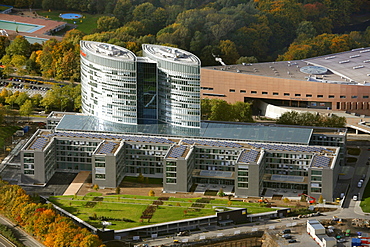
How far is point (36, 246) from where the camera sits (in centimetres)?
19875

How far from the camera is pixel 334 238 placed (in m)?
197

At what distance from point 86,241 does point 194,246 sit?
2231 centimetres

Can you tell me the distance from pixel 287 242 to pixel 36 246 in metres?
50.5

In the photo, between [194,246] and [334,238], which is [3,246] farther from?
[334,238]

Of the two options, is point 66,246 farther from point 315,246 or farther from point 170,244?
point 315,246

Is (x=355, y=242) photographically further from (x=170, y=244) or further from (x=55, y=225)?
(x=55, y=225)

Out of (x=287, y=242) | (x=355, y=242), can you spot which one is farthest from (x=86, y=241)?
(x=355, y=242)

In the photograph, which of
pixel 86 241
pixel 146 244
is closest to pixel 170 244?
pixel 146 244

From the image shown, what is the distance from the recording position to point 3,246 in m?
199

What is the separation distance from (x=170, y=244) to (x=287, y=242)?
2361 centimetres

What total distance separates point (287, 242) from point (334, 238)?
Result: 9.50m

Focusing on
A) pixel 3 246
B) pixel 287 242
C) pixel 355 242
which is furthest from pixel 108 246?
pixel 355 242

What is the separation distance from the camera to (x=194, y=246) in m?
199

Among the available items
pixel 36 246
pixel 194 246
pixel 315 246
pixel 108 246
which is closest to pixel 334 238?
pixel 315 246
